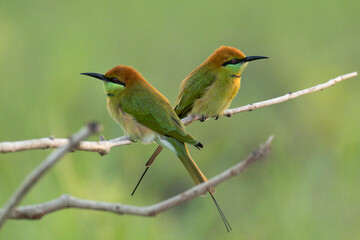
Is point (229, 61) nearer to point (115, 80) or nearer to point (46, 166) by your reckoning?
point (115, 80)

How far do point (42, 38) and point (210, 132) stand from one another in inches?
74.5

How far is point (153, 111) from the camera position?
1.09 meters

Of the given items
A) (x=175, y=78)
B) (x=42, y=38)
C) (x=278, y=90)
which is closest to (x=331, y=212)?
(x=278, y=90)

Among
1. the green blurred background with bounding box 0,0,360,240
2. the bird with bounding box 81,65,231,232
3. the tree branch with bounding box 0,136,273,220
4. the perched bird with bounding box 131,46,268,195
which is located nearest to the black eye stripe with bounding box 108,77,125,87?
the bird with bounding box 81,65,231,232

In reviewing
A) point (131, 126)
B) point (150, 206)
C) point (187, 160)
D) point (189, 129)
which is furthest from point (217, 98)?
point (189, 129)

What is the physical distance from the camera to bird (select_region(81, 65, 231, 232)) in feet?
3.31

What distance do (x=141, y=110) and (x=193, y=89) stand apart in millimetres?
618

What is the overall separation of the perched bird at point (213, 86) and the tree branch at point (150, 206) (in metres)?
1.11

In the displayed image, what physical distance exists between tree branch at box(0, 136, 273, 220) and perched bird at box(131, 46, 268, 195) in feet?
3.63

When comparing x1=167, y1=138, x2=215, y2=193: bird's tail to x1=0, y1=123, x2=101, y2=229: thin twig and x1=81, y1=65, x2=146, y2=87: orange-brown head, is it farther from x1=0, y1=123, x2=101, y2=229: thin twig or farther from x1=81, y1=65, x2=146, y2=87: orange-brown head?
x1=0, y1=123, x2=101, y2=229: thin twig

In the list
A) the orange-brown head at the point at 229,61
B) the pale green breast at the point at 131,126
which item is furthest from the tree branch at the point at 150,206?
the orange-brown head at the point at 229,61

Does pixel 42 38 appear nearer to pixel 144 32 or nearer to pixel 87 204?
pixel 144 32

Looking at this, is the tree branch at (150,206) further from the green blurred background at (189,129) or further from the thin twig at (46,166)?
the green blurred background at (189,129)

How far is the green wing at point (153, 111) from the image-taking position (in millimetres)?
1005
